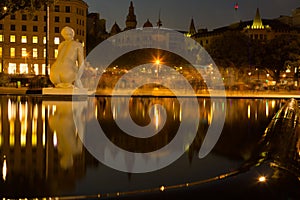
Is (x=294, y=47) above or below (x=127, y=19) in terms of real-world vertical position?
below

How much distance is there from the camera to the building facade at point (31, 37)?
285 feet

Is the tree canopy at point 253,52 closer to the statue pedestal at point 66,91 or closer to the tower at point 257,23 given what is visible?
the statue pedestal at point 66,91

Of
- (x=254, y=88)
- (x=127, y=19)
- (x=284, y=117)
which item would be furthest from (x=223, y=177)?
(x=127, y=19)

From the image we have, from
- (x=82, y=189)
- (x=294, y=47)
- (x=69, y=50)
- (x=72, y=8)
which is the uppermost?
(x=72, y=8)

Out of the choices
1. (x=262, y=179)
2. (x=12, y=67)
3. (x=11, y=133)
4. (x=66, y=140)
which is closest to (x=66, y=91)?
(x=11, y=133)

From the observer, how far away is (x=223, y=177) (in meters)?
5.42

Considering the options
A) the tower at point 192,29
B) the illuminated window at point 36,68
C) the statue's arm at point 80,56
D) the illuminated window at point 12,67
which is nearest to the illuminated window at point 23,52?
the illuminated window at point 12,67

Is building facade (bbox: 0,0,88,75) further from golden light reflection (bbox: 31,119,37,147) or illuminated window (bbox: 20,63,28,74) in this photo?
golden light reflection (bbox: 31,119,37,147)

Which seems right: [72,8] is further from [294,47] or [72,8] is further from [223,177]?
[223,177]

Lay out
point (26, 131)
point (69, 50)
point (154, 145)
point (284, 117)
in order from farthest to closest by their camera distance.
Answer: point (69, 50)
point (284, 117)
point (26, 131)
point (154, 145)

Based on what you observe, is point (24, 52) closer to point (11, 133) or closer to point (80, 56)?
point (80, 56)

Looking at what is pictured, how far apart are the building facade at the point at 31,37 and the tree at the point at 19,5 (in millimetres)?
61050

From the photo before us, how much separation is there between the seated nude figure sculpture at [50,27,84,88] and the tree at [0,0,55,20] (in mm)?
6509

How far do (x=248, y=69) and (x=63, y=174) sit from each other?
186 feet
